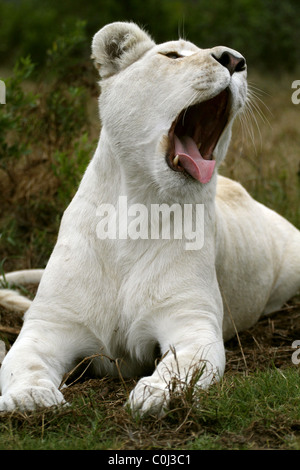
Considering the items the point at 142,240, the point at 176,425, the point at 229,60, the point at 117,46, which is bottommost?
the point at 176,425

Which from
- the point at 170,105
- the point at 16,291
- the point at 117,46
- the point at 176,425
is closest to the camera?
the point at 176,425

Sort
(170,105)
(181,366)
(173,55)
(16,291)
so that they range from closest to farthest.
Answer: (181,366)
(170,105)
(173,55)
(16,291)

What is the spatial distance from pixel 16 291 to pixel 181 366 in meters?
1.94

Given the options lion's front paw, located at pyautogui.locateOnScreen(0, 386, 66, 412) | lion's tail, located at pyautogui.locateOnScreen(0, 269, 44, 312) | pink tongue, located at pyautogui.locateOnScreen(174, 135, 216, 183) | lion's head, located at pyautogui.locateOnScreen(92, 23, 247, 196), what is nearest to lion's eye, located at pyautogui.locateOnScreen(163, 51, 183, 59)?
lion's head, located at pyautogui.locateOnScreen(92, 23, 247, 196)

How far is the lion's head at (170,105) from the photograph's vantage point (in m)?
3.60

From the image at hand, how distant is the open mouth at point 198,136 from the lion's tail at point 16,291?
154 centimetres

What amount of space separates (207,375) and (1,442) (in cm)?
91

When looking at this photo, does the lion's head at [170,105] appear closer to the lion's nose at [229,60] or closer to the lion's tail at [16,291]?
the lion's nose at [229,60]

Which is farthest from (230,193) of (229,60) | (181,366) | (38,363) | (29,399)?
(29,399)

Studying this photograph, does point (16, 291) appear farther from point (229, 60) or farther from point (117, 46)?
point (229, 60)

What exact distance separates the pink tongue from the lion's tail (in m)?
1.56

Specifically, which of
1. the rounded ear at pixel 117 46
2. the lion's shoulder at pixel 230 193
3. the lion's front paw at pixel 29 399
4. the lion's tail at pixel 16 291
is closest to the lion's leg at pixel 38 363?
the lion's front paw at pixel 29 399

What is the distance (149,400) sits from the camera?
10.2 feet
